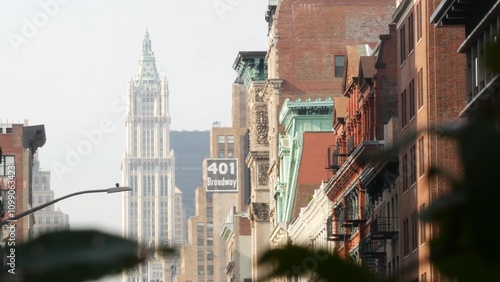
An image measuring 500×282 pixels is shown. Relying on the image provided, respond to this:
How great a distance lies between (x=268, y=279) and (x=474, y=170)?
1.26 ft

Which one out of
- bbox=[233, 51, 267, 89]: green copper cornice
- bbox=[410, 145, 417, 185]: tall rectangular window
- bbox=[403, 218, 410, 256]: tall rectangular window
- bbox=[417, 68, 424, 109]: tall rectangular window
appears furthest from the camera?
bbox=[233, 51, 267, 89]: green copper cornice

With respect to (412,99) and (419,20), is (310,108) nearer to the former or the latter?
(412,99)

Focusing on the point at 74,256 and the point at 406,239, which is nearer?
the point at 74,256

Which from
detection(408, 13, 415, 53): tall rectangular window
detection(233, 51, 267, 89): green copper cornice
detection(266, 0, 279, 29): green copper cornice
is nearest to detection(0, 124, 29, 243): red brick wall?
detection(233, 51, 267, 89): green copper cornice

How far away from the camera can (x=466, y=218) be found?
274cm

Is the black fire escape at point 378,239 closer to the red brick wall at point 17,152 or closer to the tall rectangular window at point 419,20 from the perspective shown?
the tall rectangular window at point 419,20

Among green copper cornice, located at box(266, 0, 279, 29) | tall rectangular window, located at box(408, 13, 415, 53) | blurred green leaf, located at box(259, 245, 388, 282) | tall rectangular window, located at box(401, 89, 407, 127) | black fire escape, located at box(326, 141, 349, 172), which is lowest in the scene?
blurred green leaf, located at box(259, 245, 388, 282)

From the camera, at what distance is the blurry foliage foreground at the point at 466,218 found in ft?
8.86

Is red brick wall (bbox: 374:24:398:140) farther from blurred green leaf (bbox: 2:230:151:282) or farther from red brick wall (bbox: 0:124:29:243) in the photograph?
blurred green leaf (bbox: 2:230:151:282)

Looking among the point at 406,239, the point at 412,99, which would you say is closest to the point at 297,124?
the point at 412,99

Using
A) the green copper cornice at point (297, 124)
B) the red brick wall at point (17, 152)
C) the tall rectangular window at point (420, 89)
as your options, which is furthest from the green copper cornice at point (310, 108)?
the tall rectangular window at point (420, 89)

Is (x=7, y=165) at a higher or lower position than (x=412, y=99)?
lower

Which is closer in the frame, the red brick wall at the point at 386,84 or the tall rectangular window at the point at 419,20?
the tall rectangular window at the point at 419,20

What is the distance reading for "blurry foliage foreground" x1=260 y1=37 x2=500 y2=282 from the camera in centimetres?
270
